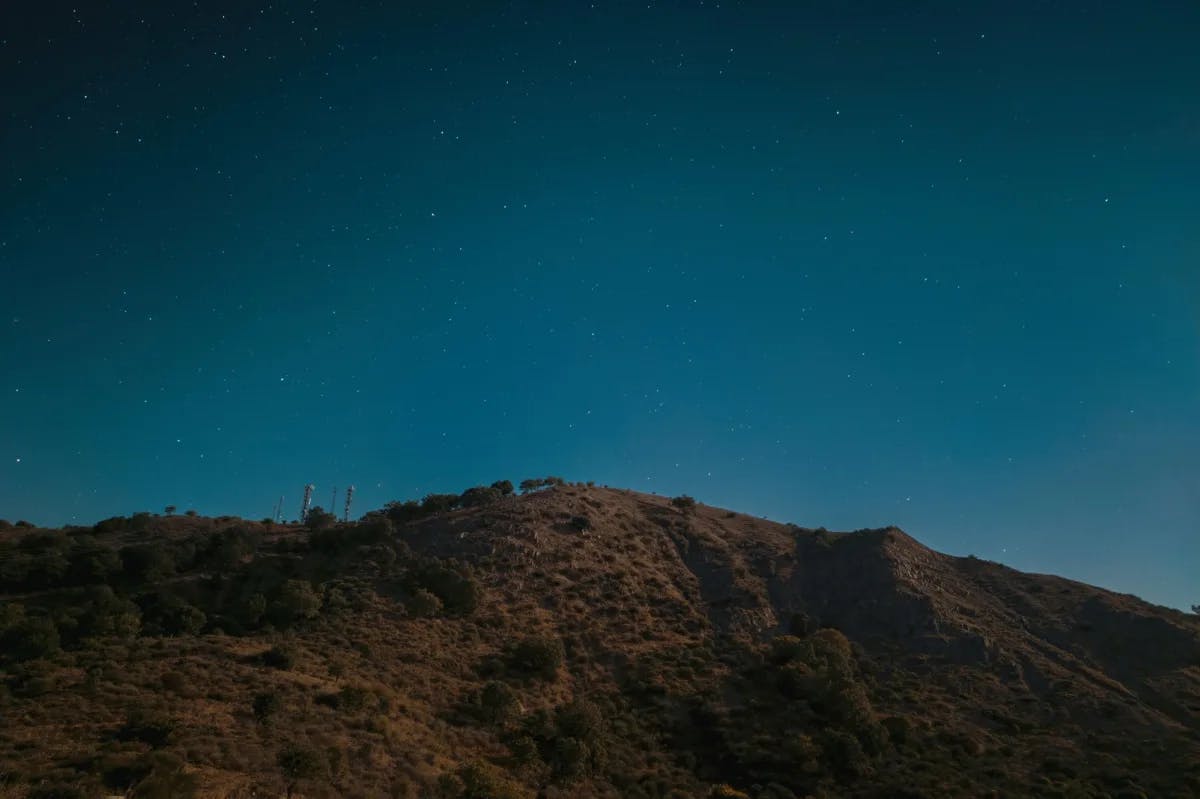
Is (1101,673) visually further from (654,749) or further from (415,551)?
(415,551)

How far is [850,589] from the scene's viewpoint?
78.6 m

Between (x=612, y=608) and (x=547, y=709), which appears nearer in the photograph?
(x=547, y=709)

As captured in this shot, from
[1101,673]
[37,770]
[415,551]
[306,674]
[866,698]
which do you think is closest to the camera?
[37,770]

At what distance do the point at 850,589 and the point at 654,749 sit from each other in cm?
4267

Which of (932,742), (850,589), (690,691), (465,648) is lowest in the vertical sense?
(932,742)

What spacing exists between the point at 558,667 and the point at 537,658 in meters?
2.21

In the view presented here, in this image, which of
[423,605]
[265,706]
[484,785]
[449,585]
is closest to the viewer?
[484,785]

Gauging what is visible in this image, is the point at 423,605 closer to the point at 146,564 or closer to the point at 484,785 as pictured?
the point at 484,785

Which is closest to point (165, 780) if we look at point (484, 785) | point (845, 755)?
point (484, 785)

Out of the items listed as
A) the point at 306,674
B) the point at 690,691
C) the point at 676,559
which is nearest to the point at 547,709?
the point at 690,691

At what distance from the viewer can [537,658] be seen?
→ 52.1 m

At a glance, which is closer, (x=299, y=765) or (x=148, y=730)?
(x=148, y=730)

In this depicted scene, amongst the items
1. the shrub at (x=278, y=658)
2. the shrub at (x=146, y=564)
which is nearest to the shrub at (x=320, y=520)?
the shrub at (x=146, y=564)

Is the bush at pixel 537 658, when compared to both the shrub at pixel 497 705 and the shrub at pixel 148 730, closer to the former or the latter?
the shrub at pixel 497 705
